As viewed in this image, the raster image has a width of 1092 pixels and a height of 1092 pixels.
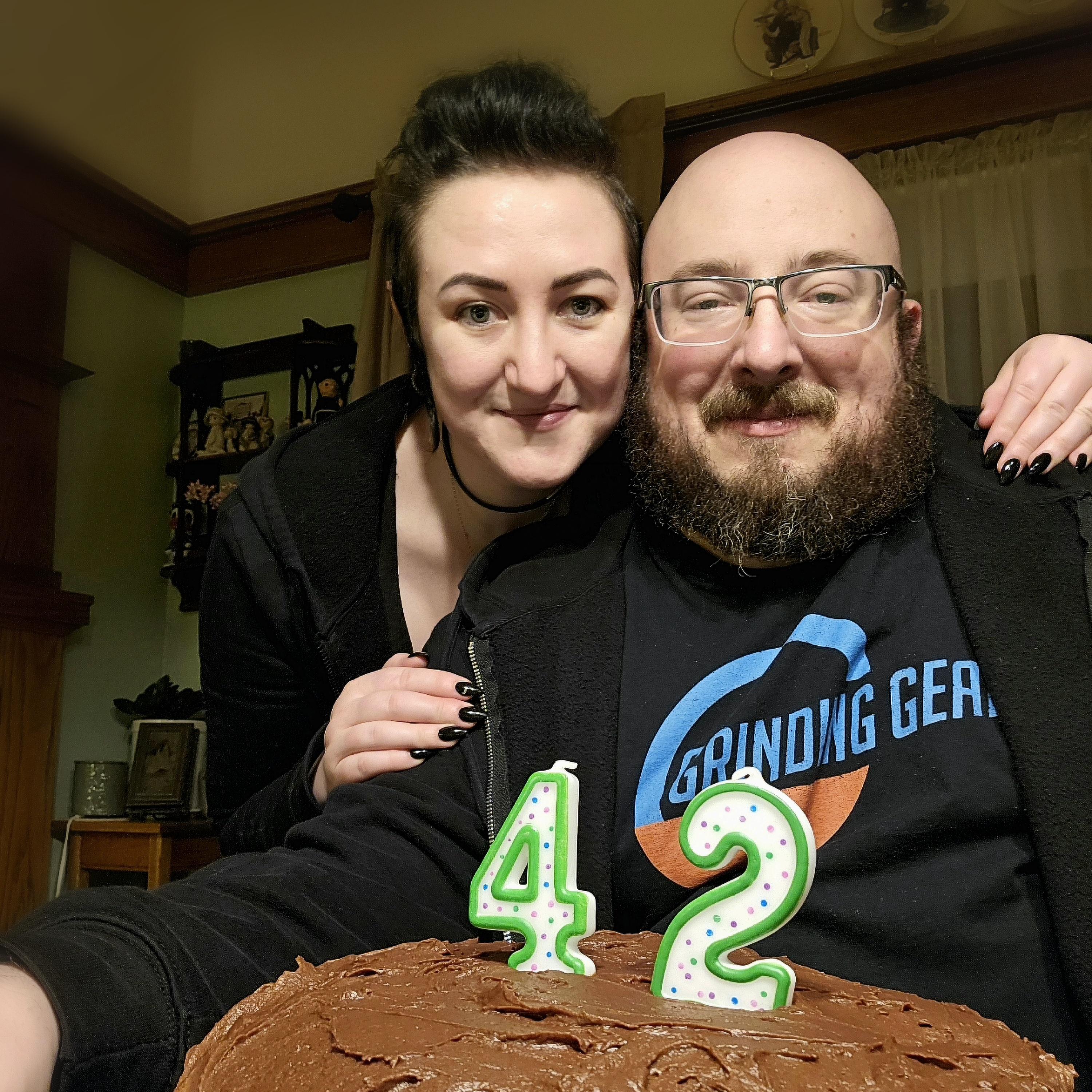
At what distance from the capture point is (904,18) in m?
3.30

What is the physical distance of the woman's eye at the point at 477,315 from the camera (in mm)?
1411

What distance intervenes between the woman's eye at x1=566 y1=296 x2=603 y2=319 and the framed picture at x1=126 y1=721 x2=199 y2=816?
261 centimetres

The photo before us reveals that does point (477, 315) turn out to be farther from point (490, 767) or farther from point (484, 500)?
point (490, 767)

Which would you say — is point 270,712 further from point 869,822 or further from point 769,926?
point 769,926

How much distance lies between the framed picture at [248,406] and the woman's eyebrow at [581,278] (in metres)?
3.03

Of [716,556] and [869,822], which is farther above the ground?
[716,556]

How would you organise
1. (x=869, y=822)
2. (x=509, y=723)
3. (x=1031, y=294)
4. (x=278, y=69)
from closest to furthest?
(x=869, y=822) → (x=509, y=723) → (x=1031, y=294) → (x=278, y=69)

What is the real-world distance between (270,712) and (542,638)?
2.04 feet

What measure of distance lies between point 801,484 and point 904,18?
2662 millimetres

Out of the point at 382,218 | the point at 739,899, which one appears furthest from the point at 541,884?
the point at 382,218

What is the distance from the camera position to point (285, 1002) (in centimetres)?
80

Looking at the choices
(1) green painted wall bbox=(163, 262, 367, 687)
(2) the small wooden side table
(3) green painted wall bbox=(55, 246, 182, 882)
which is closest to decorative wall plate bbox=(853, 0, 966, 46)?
(1) green painted wall bbox=(163, 262, 367, 687)

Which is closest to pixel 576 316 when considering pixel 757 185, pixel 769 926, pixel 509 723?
pixel 757 185

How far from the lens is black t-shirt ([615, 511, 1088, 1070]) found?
3.26 feet
